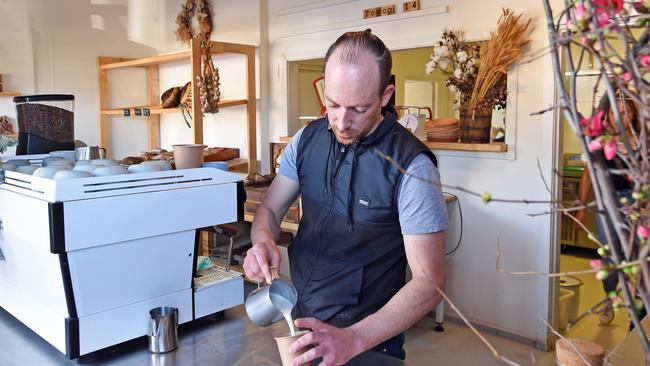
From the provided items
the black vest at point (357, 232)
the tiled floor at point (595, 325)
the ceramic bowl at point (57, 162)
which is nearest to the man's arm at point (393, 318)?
the black vest at point (357, 232)

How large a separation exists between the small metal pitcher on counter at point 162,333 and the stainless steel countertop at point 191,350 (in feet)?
0.06

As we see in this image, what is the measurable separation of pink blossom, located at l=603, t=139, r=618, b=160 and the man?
27.9 inches

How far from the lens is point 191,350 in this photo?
144cm

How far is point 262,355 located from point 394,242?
43cm

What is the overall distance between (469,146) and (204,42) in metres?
1.95

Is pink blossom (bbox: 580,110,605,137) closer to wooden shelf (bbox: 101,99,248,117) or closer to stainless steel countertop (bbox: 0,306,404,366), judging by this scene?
stainless steel countertop (bbox: 0,306,404,366)

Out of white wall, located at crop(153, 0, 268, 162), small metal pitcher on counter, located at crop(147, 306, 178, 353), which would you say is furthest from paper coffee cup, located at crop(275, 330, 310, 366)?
white wall, located at crop(153, 0, 268, 162)

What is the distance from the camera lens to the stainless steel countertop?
1367 millimetres

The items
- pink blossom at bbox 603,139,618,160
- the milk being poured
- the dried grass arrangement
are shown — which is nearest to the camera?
pink blossom at bbox 603,139,618,160

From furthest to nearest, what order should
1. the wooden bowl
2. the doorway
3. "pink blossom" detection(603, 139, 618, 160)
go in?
1. the wooden bowl
2. the doorway
3. "pink blossom" detection(603, 139, 618, 160)

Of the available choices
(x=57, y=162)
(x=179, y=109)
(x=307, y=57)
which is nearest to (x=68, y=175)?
(x=57, y=162)

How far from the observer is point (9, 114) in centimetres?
445

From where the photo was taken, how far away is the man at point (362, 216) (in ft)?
4.20

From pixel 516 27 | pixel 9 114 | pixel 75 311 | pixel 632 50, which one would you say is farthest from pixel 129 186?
pixel 9 114
